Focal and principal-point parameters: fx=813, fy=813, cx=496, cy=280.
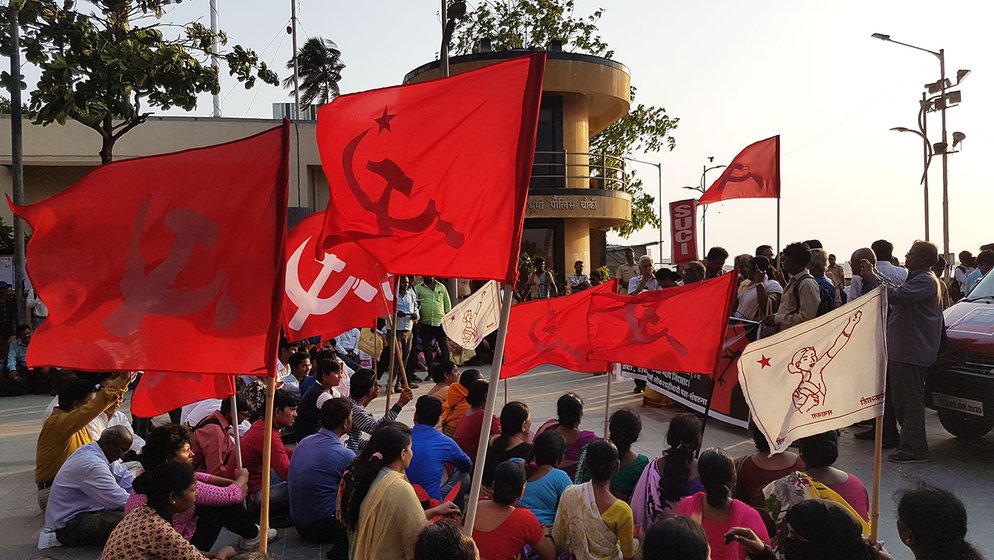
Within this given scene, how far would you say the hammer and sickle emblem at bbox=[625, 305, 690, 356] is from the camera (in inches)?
250

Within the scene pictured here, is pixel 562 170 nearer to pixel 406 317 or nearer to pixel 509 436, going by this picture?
pixel 406 317

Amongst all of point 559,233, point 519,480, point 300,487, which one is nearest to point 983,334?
point 519,480

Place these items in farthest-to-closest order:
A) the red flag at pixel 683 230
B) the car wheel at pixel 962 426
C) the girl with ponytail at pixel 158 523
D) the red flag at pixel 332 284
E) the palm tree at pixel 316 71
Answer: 1. the palm tree at pixel 316 71
2. the red flag at pixel 683 230
3. the car wheel at pixel 962 426
4. the red flag at pixel 332 284
5. the girl with ponytail at pixel 158 523

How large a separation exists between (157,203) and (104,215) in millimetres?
302

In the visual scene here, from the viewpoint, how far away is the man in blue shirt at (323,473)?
5820 mm

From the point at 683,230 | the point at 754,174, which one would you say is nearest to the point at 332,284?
the point at 754,174

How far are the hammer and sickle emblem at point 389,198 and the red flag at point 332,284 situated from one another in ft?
5.98

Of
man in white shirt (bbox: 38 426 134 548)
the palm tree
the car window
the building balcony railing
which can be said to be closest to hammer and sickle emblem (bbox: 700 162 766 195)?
the car window

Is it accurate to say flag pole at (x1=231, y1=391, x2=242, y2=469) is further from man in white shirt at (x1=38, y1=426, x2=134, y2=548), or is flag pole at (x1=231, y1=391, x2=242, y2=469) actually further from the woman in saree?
the woman in saree

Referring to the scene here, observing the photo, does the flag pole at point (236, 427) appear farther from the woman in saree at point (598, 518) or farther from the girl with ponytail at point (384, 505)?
the woman in saree at point (598, 518)

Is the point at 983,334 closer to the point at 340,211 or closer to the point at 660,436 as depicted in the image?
the point at 660,436

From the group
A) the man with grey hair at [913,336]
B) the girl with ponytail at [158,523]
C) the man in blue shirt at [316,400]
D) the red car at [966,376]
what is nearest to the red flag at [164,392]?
the girl with ponytail at [158,523]

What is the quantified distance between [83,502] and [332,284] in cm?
244

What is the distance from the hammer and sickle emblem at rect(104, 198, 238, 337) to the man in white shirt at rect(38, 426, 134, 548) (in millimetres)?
2272
